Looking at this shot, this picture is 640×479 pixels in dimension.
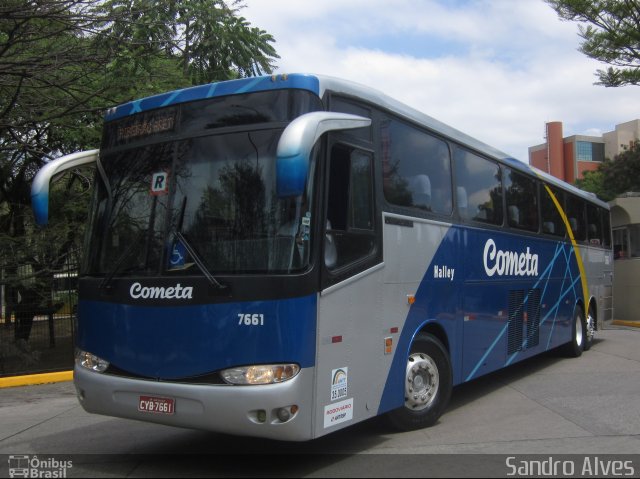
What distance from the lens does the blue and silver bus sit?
4656 millimetres

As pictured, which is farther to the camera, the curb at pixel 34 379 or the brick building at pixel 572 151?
the brick building at pixel 572 151

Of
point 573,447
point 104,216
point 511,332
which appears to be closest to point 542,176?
point 511,332

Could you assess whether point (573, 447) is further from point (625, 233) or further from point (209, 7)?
point (625, 233)

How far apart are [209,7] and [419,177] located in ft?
30.0

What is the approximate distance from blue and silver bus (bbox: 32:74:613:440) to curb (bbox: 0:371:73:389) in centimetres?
578

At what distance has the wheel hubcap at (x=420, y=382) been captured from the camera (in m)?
6.19

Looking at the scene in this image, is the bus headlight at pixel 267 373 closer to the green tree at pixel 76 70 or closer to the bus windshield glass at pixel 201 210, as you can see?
the bus windshield glass at pixel 201 210

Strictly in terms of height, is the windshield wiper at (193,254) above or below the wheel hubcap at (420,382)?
above

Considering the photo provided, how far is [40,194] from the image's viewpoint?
18.1 ft

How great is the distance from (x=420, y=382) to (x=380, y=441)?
2.46 ft

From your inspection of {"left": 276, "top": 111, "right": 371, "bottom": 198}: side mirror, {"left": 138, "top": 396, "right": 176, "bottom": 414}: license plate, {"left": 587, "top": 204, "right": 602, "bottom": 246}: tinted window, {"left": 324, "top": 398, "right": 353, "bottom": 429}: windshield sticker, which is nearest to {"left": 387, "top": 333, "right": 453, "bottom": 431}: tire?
{"left": 324, "top": 398, "right": 353, "bottom": 429}: windshield sticker

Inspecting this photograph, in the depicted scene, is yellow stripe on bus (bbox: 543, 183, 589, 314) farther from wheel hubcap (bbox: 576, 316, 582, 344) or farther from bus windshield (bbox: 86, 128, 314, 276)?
bus windshield (bbox: 86, 128, 314, 276)

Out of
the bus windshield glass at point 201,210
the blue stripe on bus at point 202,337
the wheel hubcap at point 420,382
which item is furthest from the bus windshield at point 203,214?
the wheel hubcap at point 420,382

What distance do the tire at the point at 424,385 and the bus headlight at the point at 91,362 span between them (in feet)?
9.16
